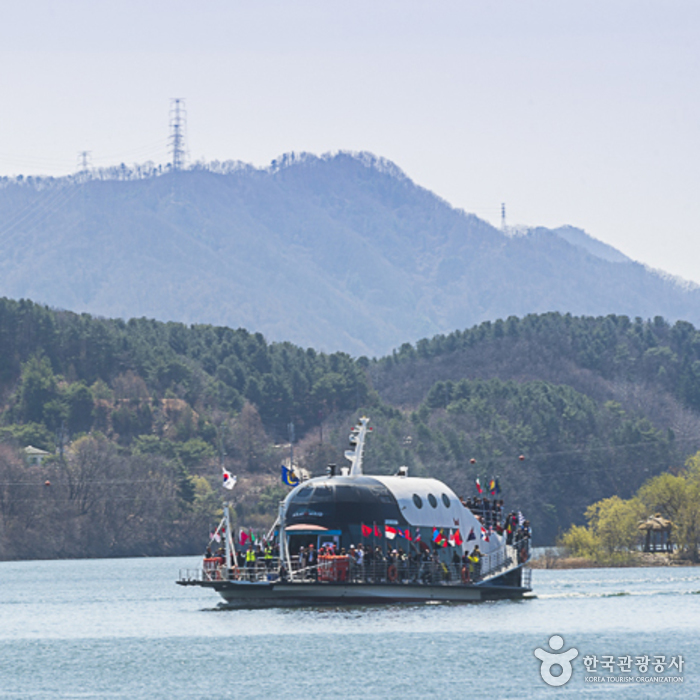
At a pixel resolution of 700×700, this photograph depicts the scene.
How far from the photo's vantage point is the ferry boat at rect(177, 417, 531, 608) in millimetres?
57906

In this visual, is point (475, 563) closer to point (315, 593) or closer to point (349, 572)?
point (349, 572)

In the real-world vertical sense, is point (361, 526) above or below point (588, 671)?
above

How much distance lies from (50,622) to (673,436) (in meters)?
137

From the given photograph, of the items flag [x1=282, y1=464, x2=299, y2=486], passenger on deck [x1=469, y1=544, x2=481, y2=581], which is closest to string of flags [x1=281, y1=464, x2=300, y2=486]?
flag [x1=282, y1=464, x2=299, y2=486]

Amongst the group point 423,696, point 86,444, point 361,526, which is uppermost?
point 86,444

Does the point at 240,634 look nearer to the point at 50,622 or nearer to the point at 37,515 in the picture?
the point at 50,622

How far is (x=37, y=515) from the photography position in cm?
16325

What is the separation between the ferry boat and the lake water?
828 millimetres

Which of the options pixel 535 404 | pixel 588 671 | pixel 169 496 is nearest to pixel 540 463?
pixel 535 404

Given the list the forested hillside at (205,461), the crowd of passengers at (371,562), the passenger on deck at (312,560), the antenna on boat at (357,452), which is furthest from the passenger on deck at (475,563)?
the forested hillside at (205,461)

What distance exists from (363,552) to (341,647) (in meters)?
8.50

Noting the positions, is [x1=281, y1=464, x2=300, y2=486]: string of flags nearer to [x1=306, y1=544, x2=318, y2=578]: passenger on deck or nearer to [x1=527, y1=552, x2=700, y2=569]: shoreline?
[x1=306, y1=544, x2=318, y2=578]: passenger on deck

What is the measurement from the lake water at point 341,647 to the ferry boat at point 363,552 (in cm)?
83

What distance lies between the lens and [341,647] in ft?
166
